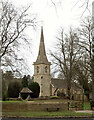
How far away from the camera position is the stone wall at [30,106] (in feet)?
74.4

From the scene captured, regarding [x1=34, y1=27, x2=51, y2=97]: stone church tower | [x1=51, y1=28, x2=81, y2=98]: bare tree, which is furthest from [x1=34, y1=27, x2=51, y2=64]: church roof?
[x1=51, y1=28, x2=81, y2=98]: bare tree

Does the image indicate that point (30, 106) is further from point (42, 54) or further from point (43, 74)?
point (43, 74)

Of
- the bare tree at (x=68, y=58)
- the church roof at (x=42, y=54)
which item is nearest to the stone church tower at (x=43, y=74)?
the church roof at (x=42, y=54)

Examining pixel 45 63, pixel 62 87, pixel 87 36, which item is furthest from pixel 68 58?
pixel 62 87

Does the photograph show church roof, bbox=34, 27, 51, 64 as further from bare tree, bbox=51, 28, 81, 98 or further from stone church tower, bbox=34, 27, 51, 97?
bare tree, bbox=51, 28, 81, 98

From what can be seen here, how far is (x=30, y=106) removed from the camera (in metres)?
23.5

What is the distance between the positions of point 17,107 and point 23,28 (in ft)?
24.8

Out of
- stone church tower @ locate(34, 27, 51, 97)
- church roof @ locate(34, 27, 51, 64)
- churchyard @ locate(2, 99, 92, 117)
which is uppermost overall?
church roof @ locate(34, 27, 51, 64)

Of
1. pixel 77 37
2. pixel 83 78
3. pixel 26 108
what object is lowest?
pixel 26 108

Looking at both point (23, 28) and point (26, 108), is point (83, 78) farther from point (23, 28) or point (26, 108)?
point (23, 28)

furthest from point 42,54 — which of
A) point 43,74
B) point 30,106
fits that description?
point 30,106

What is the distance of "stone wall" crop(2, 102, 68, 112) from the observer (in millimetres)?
22672

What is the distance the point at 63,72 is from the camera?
39.5 metres

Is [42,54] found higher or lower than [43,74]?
higher
